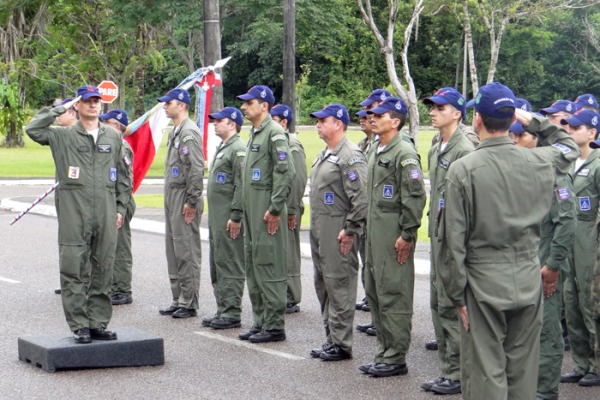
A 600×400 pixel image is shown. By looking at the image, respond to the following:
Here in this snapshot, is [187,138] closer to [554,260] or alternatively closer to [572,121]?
[572,121]

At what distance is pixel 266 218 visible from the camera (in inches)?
365

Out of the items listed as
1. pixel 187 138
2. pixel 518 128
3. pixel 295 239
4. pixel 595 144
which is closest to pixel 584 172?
pixel 595 144

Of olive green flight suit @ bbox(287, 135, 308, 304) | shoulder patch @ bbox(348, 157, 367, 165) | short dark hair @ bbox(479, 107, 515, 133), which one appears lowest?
olive green flight suit @ bbox(287, 135, 308, 304)

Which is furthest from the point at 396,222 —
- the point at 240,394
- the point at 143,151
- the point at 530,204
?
the point at 143,151

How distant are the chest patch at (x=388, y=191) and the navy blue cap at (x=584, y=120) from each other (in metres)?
1.39

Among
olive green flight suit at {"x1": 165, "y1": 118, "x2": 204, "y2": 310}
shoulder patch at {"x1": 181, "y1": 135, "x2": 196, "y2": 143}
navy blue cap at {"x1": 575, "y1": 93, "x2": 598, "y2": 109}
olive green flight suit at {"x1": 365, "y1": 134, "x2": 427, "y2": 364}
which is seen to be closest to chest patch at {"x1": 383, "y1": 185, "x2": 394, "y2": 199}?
olive green flight suit at {"x1": 365, "y1": 134, "x2": 427, "y2": 364}

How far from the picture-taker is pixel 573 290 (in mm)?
8062

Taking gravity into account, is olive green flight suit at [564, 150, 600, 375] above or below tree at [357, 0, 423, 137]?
below

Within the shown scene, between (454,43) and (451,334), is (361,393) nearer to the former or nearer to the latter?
(451,334)

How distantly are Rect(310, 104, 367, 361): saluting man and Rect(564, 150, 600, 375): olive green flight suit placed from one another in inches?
68.5

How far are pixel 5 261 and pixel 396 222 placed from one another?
7778 mm

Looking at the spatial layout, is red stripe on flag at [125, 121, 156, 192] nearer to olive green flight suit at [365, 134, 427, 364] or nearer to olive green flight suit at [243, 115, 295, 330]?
olive green flight suit at [243, 115, 295, 330]

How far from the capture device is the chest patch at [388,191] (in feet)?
26.5

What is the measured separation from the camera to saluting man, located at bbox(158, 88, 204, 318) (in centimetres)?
1063
